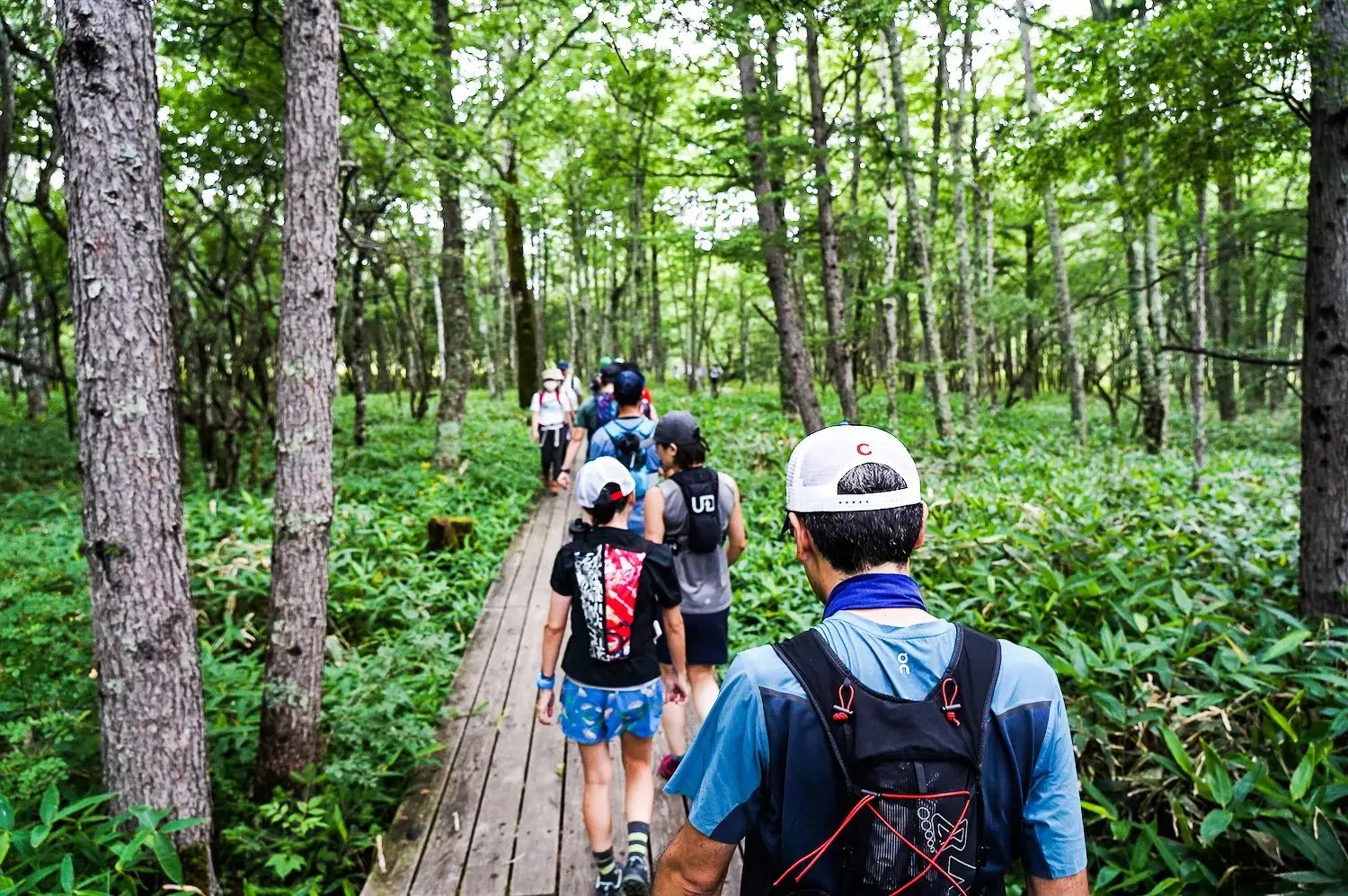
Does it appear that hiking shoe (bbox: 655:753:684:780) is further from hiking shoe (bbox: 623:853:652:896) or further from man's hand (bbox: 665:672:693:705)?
hiking shoe (bbox: 623:853:652:896)

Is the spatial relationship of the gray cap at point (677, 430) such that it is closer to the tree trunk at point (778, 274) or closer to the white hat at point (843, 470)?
the white hat at point (843, 470)

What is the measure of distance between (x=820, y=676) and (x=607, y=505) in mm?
2194

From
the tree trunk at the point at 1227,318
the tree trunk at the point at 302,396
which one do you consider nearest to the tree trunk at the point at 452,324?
the tree trunk at the point at 302,396

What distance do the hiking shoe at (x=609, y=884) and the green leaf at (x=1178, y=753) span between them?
2898 millimetres

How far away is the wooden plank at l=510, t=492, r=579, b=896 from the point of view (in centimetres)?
355

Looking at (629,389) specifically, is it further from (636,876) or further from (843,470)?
(843,470)

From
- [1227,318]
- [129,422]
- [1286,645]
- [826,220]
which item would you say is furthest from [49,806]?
[1227,318]

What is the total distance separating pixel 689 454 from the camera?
430 centimetres

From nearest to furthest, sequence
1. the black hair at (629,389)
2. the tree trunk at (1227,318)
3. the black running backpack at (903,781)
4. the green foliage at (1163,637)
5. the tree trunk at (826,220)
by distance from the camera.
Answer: the black running backpack at (903,781) < the green foliage at (1163,637) < the black hair at (629,389) < the tree trunk at (826,220) < the tree trunk at (1227,318)

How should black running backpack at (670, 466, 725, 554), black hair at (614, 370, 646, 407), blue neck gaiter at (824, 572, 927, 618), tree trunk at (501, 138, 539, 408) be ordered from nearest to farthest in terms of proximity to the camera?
blue neck gaiter at (824, 572, 927, 618)
black running backpack at (670, 466, 725, 554)
black hair at (614, 370, 646, 407)
tree trunk at (501, 138, 539, 408)

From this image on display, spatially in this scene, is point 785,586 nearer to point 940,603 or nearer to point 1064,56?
point 940,603

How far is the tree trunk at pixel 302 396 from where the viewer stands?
4039mm

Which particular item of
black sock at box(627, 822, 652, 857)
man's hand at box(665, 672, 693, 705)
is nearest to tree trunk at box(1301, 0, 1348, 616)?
man's hand at box(665, 672, 693, 705)

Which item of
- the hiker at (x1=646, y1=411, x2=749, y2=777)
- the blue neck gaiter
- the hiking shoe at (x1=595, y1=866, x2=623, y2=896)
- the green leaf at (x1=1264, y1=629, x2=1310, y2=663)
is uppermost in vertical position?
the blue neck gaiter
